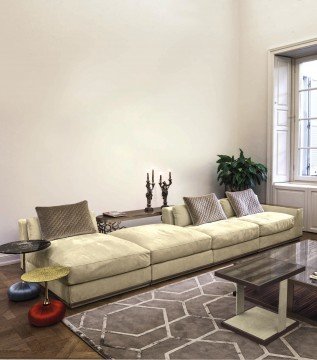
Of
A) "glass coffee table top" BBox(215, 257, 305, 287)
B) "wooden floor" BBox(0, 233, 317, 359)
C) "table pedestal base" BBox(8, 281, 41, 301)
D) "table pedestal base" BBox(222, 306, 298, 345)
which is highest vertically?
"glass coffee table top" BBox(215, 257, 305, 287)

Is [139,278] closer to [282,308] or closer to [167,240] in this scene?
[167,240]

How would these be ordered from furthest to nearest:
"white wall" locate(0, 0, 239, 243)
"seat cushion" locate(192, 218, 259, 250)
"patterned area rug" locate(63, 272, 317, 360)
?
"white wall" locate(0, 0, 239, 243) → "seat cushion" locate(192, 218, 259, 250) → "patterned area rug" locate(63, 272, 317, 360)

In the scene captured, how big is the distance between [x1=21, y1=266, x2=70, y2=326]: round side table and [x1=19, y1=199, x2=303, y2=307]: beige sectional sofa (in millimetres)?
143

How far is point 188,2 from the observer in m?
5.55

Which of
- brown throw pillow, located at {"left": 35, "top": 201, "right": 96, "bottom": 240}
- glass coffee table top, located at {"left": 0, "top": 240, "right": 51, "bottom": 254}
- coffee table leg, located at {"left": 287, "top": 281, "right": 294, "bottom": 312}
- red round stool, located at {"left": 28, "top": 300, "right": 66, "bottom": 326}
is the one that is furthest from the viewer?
brown throw pillow, located at {"left": 35, "top": 201, "right": 96, "bottom": 240}

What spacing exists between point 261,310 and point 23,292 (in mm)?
1937

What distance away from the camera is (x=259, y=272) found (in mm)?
2582

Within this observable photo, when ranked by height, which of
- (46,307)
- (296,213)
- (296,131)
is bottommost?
(46,307)

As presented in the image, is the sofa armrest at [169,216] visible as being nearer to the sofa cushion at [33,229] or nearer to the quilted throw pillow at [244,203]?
the quilted throw pillow at [244,203]

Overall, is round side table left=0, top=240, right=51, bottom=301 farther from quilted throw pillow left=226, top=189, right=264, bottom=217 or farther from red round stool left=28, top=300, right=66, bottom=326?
quilted throw pillow left=226, top=189, right=264, bottom=217

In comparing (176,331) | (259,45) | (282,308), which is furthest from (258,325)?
(259,45)

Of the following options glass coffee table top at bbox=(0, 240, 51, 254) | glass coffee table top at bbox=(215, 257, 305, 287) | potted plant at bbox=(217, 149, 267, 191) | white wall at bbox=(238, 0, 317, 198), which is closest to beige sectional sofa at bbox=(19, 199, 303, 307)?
glass coffee table top at bbox=(0, 240, 51, 254)

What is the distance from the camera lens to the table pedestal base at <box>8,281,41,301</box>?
306 cm

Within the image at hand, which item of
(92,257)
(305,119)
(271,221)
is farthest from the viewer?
(305,119)
